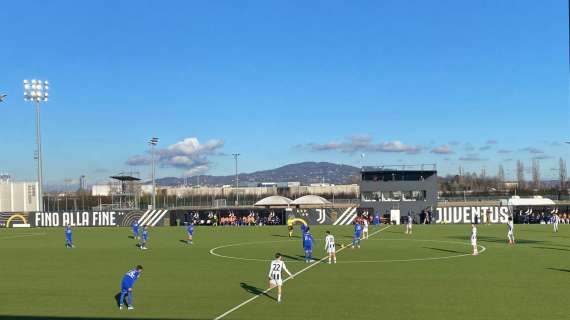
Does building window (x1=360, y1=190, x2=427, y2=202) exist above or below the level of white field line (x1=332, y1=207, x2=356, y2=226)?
above

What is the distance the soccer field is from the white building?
212 feet

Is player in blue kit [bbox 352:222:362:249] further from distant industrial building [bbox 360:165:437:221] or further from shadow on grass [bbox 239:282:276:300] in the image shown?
distant industrial building [bbox 360:165:437:221]

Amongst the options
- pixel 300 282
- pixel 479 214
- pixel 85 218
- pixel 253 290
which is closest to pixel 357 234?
pixel 300 282

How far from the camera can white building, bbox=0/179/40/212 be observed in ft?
334

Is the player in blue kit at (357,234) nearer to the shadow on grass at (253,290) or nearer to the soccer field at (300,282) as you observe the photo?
the soccer field at (300,282)

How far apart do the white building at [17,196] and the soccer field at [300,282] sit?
64650mm

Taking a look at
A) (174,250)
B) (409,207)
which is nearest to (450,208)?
(409,207)

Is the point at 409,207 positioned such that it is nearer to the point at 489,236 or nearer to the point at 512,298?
the point at 489,236

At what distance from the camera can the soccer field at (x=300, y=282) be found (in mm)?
18764

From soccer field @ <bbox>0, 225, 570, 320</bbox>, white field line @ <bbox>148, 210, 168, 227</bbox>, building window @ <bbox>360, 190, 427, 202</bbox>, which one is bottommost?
soccer field @ <bbox>0, 225, 570, 320</bbox>

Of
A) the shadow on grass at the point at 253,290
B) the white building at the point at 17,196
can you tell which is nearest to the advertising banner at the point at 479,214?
the shadow on grass at the point at 253,290

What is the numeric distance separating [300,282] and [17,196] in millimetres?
92062

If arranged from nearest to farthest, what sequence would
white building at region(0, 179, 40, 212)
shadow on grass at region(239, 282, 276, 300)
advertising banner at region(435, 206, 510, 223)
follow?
shadow on grass at region(239, 282, 276, 300)
advertising banner at region(435, 206, 510, 223)
white building at region(0, 179, 40, 212)

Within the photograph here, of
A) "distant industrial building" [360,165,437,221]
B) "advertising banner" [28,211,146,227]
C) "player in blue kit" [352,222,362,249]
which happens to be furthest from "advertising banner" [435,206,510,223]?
"advertising banner" [28,211,146,227]
